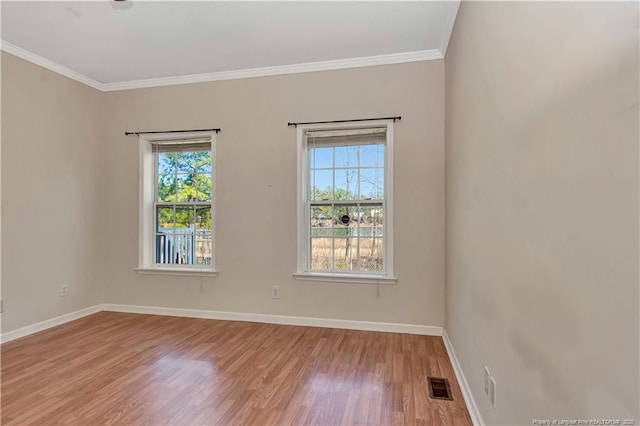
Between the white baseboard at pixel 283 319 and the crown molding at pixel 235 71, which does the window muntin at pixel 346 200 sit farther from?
the crown molding at pixel 235 71

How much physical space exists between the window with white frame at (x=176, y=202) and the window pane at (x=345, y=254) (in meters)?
1.50

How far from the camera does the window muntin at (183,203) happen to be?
3.99 meters

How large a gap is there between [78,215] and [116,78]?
5.58 feet

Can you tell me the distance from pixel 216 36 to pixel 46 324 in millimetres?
3480

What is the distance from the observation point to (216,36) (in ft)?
9.95

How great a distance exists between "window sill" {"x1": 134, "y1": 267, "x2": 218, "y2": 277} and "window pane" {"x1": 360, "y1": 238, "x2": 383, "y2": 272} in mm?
1723

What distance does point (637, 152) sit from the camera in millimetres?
665

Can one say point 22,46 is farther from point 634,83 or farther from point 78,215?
point 634,83

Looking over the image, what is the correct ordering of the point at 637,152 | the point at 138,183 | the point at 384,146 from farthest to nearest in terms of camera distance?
the point at 138,183 → the point at 384,146 → the point at 637,152

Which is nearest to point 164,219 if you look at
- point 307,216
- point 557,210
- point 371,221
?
point 307,216

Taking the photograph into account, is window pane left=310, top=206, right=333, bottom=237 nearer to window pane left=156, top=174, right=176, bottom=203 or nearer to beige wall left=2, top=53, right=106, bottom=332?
window pane left=156, top=174, right=176, bottom=203

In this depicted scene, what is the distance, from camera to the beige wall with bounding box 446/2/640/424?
71 centimetres

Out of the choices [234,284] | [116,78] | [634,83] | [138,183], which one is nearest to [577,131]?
[634,83]

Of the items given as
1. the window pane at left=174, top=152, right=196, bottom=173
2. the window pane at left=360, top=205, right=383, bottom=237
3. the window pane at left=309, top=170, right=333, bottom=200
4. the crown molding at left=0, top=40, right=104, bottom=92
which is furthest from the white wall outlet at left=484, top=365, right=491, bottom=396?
the crown molding at left=0, top=40, right=104, bottom=92
